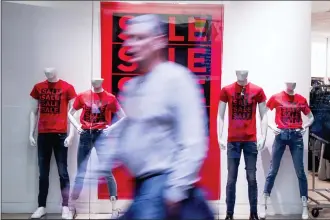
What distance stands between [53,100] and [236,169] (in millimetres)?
1476

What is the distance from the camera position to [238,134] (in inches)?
129

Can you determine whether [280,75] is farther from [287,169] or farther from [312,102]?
[287,169]

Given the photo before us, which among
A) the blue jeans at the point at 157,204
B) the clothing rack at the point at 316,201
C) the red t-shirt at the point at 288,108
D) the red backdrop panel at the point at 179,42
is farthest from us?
the clothing rack at the point at 316,201

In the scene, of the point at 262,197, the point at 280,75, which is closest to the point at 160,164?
the point at 262,197

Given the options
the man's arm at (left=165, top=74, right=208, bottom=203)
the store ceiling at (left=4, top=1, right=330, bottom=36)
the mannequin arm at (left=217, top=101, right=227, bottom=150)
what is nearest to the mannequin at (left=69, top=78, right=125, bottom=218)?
the man's arm at (left=165, top=74, right=208, bottom=203)

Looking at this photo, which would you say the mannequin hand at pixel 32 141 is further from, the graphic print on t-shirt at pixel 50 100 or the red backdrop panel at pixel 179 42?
the red backdrop panel at pixel 179 42

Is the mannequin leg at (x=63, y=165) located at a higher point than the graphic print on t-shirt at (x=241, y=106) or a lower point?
lower

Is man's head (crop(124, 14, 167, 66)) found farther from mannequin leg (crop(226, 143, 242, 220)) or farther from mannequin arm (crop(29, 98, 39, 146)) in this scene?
mannequin leg (crop(226, 143, 242, 220))

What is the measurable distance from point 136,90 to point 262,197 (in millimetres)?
1279

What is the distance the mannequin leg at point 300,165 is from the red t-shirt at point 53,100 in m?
1.73

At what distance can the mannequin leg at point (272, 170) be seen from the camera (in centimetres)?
335

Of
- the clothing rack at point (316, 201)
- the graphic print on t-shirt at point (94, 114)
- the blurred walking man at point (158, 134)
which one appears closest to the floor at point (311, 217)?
the clothing rack at point (316, 201)

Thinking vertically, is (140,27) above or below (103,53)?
above

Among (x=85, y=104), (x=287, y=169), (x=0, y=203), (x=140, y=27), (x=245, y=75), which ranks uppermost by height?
(x=140, y=27)
